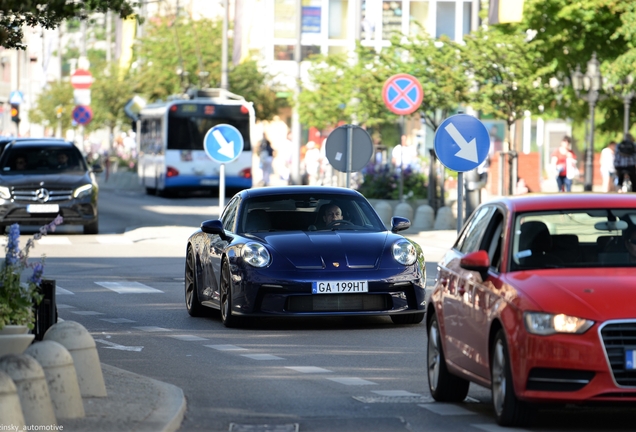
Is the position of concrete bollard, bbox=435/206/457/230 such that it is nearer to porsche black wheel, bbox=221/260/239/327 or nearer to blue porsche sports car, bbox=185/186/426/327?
blue porsche sports car, bbox=185/186/426/327

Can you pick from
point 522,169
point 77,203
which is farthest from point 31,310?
point 522,169

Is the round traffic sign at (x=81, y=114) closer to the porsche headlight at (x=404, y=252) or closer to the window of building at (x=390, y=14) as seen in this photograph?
the window of building at (x=390, y=14)

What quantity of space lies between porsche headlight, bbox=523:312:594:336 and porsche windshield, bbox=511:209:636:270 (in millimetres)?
790

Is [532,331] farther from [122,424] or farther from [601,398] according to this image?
[122,424]

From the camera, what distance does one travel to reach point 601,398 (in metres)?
8.30

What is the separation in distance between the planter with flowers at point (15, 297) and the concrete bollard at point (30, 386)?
160 centimetres


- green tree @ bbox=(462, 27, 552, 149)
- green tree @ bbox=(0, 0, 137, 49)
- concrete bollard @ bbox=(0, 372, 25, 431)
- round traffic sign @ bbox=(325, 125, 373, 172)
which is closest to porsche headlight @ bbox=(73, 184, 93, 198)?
round traffic sign @ bbox=(325, 125, 373, 172)

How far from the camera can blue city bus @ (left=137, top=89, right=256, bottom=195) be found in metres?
48.3

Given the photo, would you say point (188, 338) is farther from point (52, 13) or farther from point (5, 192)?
point (5, 192)

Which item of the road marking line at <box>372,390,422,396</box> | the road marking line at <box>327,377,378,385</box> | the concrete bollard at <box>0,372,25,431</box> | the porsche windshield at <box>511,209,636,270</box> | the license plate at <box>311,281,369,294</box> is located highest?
the porsche windshield at <box>511,209,636,270</box>

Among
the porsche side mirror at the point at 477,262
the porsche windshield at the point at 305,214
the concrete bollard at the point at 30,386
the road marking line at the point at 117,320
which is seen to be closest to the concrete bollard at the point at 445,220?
the porsche windshield at the point at 305,214

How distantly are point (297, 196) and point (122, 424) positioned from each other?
7812mm

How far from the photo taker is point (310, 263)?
48.4 ft

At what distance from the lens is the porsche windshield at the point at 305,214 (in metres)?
15.9
